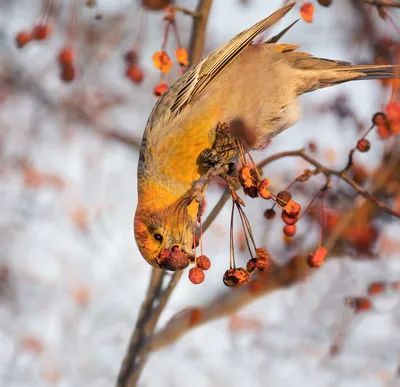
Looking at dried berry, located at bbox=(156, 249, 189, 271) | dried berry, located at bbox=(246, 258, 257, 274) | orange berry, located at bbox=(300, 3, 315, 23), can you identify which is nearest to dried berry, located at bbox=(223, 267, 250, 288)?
dried berry, located at bbox=(246, 258, 257, 274)

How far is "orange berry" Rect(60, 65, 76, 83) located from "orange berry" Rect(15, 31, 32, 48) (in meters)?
0.36

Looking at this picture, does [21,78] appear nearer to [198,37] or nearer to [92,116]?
[92,116]

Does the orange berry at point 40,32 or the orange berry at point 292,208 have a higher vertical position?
the orange berry at point 40,32

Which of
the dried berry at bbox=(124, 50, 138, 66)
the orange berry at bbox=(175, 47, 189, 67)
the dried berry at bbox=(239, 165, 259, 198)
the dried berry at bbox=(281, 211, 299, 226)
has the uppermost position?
the dried berry at bbox=(124, 50, 138, 66)

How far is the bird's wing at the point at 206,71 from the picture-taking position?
270 cm

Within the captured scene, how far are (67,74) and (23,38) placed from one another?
441 mm

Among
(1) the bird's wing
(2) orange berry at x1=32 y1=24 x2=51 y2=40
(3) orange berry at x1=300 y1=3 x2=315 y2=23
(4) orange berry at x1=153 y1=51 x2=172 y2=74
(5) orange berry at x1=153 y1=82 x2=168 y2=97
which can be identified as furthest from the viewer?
(2) orange berry at x1=32 y1=24 x2=51 y2=40

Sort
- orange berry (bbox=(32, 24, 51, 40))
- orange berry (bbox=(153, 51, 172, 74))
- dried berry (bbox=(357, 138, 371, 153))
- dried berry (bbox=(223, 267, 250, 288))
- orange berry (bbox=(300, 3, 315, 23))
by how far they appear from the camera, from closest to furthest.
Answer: dried berry (bbox=(223, 267, 250, 288))
dried berry (bbox=(357, 138, 371, 153))
orange berry (bbox=(300, 3, 315, 23))
orange berry (bbox=(153, 51, 172, 74))
orange berry (bbox=(32, 24, 51, 40))

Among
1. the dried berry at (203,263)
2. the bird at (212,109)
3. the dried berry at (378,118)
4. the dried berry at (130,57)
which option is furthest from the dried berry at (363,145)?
the dried berry at (130,57)

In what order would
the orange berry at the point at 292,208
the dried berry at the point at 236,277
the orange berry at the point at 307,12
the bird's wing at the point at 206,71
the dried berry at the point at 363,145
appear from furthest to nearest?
the bird's wing at the point at 206,71 → the orange berry at the point at 307,12 → the dried berry at the point at 363,145 → the orange berry at the point at 292,208 → the dried berry at the point at 236,277

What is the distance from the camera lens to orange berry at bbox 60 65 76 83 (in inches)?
120

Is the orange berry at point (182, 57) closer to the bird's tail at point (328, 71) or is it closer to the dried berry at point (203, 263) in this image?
the bird's tail at point (328, 71)

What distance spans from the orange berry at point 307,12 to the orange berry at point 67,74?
132 centimetres

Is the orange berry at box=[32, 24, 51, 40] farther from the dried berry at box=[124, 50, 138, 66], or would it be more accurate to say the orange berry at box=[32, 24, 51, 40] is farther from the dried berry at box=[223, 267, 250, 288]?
the dried berry at box=[223, 267, 250, 288]
